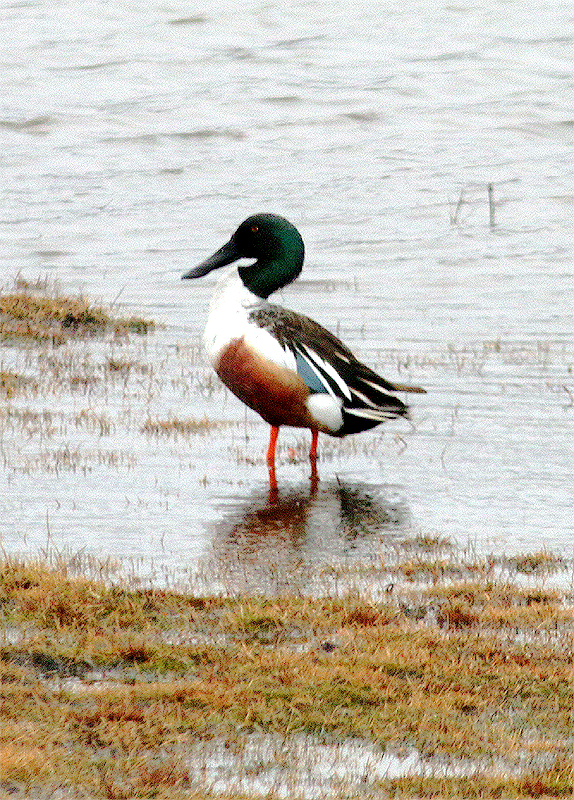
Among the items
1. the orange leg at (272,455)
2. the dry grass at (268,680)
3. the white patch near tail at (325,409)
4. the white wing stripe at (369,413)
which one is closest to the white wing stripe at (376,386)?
the white wing stripe at (369,413)

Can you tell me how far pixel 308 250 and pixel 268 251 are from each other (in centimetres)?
852

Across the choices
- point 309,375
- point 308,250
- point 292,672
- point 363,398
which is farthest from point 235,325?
point 308,250

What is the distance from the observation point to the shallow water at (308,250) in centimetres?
719

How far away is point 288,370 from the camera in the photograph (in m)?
7.87

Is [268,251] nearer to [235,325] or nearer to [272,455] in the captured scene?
[235,325]

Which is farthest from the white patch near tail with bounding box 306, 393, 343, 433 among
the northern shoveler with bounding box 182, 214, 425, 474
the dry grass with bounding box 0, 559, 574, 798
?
the dry grass with bounding box 0, 559, 574, 798

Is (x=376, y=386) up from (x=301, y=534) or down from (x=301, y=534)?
up

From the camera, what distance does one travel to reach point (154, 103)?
82.1ft

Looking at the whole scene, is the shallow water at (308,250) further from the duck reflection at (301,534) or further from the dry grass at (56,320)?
the dry grass at (56,320)

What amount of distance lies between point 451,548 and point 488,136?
17.5 m

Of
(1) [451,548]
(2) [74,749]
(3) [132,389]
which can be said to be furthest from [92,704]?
(3) [132,389]

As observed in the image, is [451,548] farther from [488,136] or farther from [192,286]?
[488,136]

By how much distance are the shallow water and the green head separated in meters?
0.98

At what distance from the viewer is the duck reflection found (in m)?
5.95
